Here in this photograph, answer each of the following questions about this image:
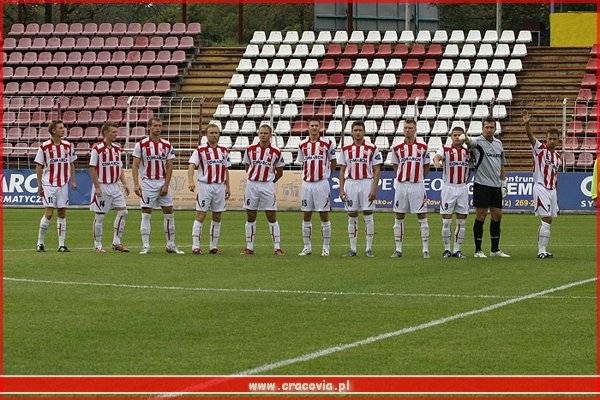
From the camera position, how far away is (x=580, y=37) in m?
51.5

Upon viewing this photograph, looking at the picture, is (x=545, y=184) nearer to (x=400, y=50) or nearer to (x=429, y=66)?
(x=429, y=66)

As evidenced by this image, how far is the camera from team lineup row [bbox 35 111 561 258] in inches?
854

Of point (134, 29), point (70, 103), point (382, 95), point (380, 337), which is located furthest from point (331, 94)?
point (380, 337)

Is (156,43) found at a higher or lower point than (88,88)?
higher

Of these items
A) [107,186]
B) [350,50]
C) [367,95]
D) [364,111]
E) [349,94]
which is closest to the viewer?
[107,186]

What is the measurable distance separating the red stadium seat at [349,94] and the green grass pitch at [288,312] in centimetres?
2310

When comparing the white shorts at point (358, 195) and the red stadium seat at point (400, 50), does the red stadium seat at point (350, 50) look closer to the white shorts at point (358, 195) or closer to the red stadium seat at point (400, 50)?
the red stadium seat at point (400, 50)

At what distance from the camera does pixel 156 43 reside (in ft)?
170

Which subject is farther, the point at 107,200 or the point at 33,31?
the point at 33,31

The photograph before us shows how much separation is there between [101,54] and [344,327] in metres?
39.9

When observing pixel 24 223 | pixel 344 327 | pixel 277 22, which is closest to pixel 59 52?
pixel 24 223

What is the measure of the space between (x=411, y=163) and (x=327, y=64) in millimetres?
27661

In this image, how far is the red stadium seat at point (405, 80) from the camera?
1850 inches

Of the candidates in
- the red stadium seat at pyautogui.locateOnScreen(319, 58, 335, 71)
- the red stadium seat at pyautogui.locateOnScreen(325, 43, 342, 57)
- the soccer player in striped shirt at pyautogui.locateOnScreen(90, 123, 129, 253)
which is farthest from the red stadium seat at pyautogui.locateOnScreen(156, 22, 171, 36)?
the soccer player in striped shirt at pyautogui.locateOnScreen(90, 123, 129, 253)
